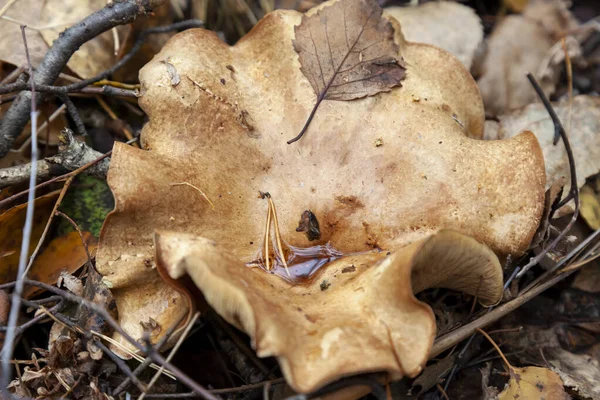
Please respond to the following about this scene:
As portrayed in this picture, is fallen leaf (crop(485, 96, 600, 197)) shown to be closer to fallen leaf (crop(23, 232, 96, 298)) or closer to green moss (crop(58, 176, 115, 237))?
green moss (crop(58, 176, 115, 237))

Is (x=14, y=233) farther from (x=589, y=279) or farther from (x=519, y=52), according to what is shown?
(x=519, y=52)

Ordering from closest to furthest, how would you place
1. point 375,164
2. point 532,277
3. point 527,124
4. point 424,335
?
point 424,335
point 375,164
point 532,277
point 527,124

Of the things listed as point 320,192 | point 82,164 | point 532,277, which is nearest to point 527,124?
point 532,277

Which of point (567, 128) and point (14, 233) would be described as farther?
Answer: point (567, 128)

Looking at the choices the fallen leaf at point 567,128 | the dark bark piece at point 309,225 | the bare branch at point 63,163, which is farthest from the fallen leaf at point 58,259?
the fallen leaf at point 567,128

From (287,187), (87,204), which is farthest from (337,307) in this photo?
(87,204)

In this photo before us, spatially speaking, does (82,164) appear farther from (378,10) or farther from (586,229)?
(586,229)
